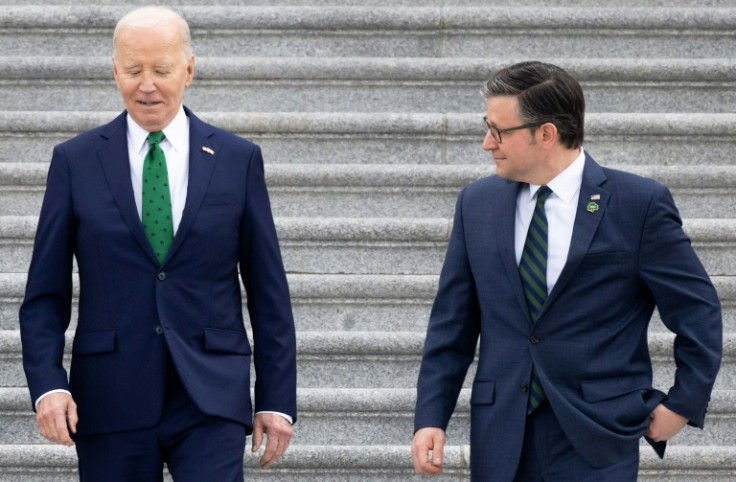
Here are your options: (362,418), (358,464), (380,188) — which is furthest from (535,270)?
(380,188)

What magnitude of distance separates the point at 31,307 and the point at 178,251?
384mm

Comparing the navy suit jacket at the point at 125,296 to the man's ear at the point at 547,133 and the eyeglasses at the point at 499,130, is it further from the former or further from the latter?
the man's ear at the point at 547,133

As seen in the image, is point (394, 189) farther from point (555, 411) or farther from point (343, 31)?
point (555, 411)

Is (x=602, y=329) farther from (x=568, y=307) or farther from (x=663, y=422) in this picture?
(x=663, y=422)

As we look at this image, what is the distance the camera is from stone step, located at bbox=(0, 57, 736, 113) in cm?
609

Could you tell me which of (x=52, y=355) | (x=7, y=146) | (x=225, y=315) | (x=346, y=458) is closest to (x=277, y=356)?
(x=225, y=315)

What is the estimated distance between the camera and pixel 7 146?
5.91 m

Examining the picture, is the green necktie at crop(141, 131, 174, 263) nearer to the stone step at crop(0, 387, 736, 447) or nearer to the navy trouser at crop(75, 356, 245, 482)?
the navy trouser at crop(75, 356, 245, 482)

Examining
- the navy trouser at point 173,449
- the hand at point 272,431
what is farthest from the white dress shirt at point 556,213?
the navy trouser at point 173,449

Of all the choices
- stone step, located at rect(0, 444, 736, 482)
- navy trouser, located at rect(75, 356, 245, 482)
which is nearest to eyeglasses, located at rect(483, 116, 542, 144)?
navy trouser, located at rect(75, 356, 245, 482)

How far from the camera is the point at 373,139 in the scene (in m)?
5.94

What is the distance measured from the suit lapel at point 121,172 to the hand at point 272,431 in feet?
1.65

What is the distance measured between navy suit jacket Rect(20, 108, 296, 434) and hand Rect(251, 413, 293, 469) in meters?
0.07

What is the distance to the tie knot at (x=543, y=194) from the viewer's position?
11.1ft
